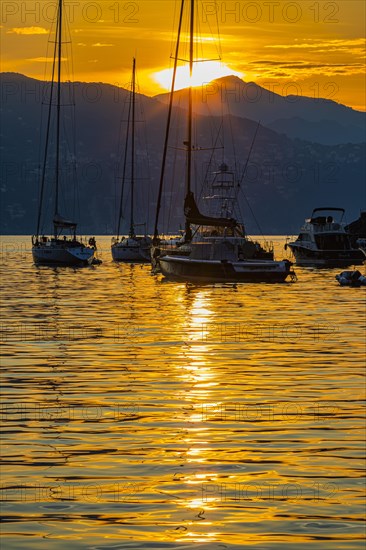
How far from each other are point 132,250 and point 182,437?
112 meters

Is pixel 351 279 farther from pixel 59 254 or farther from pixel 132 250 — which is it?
pixel 132 250

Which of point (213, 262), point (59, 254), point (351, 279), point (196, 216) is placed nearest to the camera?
point (213, 262)

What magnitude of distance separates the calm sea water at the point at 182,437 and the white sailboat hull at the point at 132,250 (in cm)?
8529

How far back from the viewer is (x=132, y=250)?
132 m

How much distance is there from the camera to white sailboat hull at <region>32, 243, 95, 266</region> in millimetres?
Result: 112562

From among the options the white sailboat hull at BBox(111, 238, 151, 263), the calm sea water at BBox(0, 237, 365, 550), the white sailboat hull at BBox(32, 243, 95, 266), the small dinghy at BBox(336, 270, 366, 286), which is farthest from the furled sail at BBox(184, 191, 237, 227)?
the white sailboat hull at BBox(111, 238, 151, 263)

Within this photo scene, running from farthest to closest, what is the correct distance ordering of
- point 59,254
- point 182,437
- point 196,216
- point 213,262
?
point 59,254 < point 196,216 < point 213,262 < point 182,437

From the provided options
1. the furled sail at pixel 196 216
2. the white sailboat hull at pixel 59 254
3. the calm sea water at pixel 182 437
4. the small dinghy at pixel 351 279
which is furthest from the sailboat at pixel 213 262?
the white sailboat hull at pixel 59 254

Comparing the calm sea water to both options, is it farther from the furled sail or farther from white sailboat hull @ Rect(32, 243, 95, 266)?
white sailboat hull @ Rect(32, 243, 95, 266)

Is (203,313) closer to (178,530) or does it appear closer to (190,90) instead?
(190,90)

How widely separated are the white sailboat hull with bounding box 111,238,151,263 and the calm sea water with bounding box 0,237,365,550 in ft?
280

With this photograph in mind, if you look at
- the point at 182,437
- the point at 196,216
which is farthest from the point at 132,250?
the point at 182,437

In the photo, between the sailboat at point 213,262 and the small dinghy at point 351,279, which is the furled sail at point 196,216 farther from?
the small dinghy at point 351,279

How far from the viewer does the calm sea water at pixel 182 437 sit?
15.0 meters
